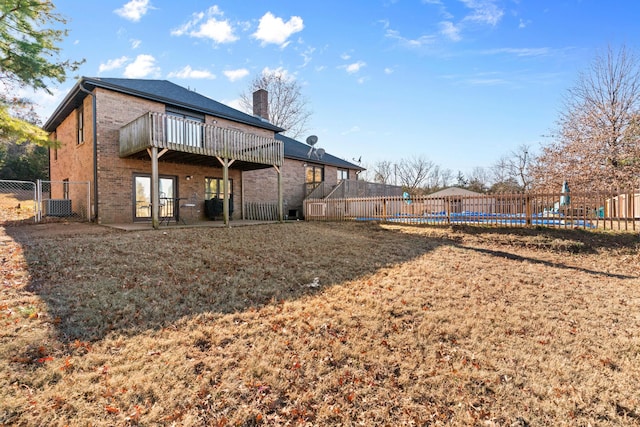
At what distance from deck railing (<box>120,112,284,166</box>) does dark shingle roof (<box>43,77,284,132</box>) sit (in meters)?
1.68

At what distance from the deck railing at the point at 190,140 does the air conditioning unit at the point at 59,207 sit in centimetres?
473

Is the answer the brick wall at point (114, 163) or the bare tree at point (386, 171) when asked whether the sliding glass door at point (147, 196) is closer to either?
the brick wall at point (114, 163)

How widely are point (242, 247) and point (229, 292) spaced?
2.93 meters

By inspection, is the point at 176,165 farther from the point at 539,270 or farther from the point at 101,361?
the point at 539,270

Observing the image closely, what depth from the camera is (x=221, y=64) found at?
14.6m

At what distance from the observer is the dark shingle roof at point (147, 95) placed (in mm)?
10675

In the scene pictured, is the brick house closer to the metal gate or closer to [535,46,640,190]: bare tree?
the metal gate

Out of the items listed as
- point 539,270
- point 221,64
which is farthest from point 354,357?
point 221,64

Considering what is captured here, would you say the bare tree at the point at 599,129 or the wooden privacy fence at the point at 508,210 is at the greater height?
the bare tree at the point at 599,129

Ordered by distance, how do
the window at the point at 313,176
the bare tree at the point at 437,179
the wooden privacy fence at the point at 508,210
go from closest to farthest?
1. the wooden privacy fence at the point at 508,210
2. the window at the point at 313,176
3. the bare tree at the point at 437,179

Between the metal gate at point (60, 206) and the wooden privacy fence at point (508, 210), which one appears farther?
the metal gate at point (60, 206)

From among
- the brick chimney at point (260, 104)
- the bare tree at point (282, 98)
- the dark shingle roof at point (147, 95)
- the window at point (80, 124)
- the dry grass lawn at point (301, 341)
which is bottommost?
the dry grass lawn at point (301, 341)

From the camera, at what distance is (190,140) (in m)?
10.6

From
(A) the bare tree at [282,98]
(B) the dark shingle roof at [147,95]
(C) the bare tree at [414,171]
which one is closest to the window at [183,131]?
(B) the dark shingle roof at [147,95]
